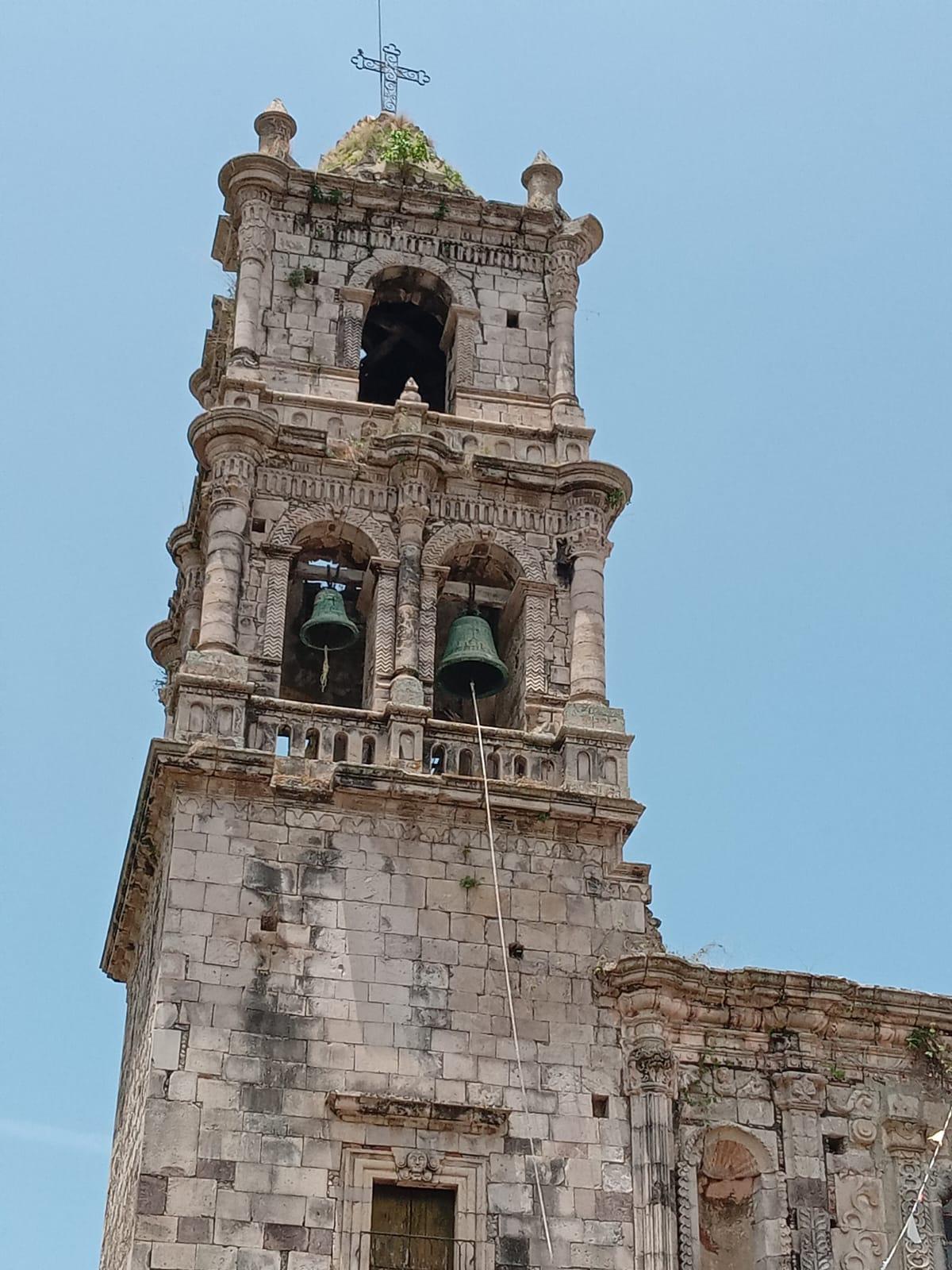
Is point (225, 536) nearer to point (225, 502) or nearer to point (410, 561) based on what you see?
point (225, 502)

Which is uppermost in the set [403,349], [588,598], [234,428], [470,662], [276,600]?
[403,349]

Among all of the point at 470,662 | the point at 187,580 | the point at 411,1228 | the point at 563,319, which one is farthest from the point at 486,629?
the point at 411,1228

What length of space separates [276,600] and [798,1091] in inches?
294

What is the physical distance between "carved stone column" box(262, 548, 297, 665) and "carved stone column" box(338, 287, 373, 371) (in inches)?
121

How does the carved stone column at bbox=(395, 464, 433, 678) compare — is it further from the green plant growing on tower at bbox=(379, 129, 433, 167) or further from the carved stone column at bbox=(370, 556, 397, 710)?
the green plant growing on tower at bbox=(379, 129, 433, 167)

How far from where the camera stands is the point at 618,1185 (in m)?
17.9

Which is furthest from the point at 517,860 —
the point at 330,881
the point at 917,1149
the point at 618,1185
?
the point at 917,1149

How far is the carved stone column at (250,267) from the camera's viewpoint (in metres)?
22.8

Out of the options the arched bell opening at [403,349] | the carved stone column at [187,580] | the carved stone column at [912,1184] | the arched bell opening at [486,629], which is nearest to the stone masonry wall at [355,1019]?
the arched bell opening at [486,629]

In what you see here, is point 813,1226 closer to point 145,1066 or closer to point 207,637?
point 145,1066

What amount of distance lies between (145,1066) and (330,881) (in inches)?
98.5

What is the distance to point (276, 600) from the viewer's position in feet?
68.6

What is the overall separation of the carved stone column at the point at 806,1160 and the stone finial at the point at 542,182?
12090 mm

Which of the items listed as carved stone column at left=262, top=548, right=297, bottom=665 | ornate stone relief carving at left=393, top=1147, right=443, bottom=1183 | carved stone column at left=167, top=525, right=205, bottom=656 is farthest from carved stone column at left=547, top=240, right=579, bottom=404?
ornate stone relief carving at left=393, top=1147, right=443, bottom=1183
